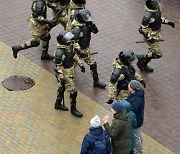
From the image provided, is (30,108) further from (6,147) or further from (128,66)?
(128,66)

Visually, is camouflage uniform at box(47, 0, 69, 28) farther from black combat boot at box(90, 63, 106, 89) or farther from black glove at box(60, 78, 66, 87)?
black glove at box(60, 78, 66, 87)

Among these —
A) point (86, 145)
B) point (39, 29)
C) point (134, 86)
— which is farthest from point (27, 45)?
point (86, 145)

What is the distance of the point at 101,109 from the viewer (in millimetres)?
15656

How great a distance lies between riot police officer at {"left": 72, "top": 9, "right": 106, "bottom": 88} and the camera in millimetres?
15406

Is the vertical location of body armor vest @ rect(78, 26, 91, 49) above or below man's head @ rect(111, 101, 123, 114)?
below

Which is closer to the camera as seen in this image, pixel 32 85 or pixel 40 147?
pixel 40 147

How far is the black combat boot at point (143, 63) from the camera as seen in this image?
55.8ft

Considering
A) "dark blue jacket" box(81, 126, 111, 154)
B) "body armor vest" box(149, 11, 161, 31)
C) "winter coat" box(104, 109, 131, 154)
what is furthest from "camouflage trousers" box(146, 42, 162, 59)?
"dark blue jacket" box(81, 126, 111, 154)

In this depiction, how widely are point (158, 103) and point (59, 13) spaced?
134 inches

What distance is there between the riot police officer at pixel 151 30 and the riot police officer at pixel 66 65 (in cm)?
227

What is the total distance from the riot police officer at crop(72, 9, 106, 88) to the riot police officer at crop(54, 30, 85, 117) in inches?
23.4

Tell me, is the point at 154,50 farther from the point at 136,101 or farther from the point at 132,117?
the point at 132,117

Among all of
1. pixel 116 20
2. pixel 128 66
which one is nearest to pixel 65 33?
pixel 128 66

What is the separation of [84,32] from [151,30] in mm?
1848
